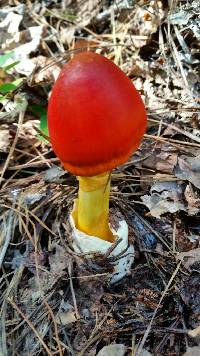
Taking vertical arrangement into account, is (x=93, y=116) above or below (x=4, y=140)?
above

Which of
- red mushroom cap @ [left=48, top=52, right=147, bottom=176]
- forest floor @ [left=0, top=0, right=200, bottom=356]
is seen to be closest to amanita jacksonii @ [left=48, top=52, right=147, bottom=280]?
red mushroom cap @ [left=48, top=52, right=147, bottom=176]

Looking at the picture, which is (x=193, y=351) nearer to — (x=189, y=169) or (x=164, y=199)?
(x=164, y=199)

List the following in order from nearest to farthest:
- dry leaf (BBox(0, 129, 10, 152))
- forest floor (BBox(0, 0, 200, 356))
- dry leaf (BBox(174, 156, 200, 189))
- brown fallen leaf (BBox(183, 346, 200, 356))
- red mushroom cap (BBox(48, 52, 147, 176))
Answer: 1. red mushroom cap (BBox(48, 52, 147, 176))
2. brown fallen leaf (BBox(183, 346, 200, 356))
3. forest floor (BBox(0, 0, 200, 356))
4. dry leaf (BBox(174, 156, 200, 189))
5. dry leaf (BBox(0, 129, 10, 152))

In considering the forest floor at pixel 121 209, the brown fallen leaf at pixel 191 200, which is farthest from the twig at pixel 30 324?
the brown fallen leaf at pixel 191 200

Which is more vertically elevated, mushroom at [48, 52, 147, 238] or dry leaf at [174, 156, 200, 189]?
mushroom at [48, 52, 147, 238]

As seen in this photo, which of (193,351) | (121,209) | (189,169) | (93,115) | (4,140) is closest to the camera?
(93,115)

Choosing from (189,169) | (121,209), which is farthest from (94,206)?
(189,169)

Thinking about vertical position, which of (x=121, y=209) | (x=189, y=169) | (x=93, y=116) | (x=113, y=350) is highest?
(x=93, y=116)

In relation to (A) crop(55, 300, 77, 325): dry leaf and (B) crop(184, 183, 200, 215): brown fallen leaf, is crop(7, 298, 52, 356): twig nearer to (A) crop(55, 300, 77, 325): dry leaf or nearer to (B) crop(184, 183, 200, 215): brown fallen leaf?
(A) crop(55, 300, 77, 325): dry leaf
